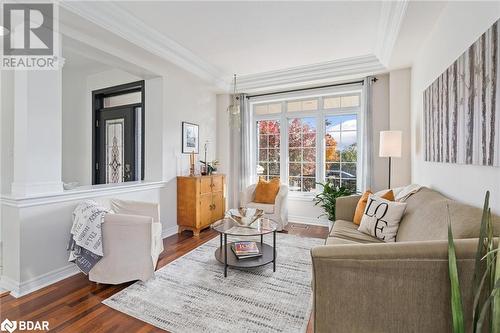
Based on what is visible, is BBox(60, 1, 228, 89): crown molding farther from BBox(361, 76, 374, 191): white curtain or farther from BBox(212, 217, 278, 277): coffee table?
BBox(361, 76, 374, 191): white curtain

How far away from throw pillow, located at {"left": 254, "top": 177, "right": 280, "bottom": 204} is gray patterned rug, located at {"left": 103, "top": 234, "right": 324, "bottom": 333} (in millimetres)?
1532

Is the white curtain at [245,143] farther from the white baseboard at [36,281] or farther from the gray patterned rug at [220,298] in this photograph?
the white baseboard at [36,281]

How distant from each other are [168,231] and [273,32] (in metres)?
3.21

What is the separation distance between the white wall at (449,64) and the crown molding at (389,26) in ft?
1.10

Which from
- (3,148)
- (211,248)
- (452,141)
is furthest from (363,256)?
(3,148)

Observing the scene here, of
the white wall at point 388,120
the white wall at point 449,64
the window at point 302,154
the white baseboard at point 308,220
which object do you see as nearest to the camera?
the white wall at point 449,64

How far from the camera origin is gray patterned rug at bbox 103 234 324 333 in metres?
1.81

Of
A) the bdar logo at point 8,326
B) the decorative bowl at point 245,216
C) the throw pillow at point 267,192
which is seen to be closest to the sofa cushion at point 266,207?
the throw pillow at point 267,192

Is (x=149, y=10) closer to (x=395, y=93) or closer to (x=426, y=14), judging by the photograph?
(x=426, y=14)

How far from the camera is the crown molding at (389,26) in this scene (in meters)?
2.34

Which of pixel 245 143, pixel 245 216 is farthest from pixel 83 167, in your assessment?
pixel 245 216

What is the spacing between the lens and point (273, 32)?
2.98m

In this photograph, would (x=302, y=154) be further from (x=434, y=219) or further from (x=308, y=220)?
(x=434, y=219)

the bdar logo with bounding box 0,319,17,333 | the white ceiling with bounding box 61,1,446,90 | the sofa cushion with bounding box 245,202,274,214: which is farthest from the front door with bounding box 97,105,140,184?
the bdar logo with bounding box 0,319,17,333
